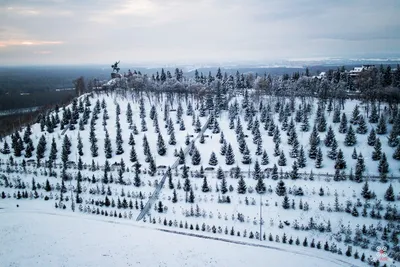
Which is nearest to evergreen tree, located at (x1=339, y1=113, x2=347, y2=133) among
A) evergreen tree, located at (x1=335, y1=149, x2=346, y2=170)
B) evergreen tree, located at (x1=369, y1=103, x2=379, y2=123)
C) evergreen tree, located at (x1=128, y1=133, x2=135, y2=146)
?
evergreen tree, located at (x1=369, y1=103, x2=379, y2=123)

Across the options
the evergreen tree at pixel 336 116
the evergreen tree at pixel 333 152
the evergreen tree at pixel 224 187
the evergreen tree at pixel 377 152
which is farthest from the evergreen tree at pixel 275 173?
the evergreen tree at pixel 336 116

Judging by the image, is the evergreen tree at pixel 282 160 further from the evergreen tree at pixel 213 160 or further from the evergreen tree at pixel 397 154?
the evergreen tree at pixel 397 154

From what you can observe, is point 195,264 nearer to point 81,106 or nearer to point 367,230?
point 367,230

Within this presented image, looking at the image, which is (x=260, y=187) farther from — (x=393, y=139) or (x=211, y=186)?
(x=393, y=139)

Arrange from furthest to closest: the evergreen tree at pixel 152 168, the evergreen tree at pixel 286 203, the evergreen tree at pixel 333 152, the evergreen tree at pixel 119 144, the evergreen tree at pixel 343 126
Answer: the evergreen tree at pixel 343 126, the evergreen tree at pixel 119 144, the evergreen tree at pixel 333 152, the evergreen tree at pixel 152 168, the evergreen tree at pixel 286 203

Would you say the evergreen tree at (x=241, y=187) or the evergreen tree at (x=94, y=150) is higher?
the evergreen tree at (x=94, y=150)

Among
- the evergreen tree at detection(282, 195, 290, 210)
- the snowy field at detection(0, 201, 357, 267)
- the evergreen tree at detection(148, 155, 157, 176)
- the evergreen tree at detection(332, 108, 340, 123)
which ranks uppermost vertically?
the evergreen tree at detection(332, 108, 340, 123)

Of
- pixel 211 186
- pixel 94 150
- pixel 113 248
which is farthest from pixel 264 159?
pixel 94 150

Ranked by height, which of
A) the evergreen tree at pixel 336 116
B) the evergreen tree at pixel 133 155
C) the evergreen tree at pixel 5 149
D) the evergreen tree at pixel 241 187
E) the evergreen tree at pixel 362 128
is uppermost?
the evergreen tree at pixel 336 116

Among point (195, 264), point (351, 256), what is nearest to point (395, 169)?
point (351, 256)

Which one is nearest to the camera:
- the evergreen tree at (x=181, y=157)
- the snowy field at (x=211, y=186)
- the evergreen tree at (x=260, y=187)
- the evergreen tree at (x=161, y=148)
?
the snowy field at (x=211, y=186)

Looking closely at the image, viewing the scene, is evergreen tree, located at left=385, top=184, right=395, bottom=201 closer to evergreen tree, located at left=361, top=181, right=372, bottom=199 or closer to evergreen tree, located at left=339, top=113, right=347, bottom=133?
evergreen tree, located at left=361, top=181, right=372, bottom=199
